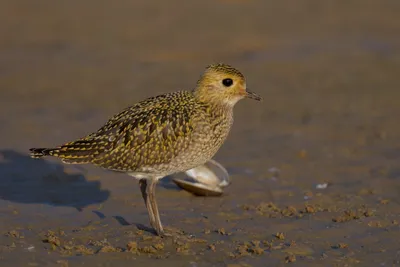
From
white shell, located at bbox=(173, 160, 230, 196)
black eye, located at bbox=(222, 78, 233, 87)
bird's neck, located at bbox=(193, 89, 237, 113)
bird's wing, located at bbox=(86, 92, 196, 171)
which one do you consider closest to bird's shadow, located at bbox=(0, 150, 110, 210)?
white shell, located at bbox=(173, 160, 230, 196)

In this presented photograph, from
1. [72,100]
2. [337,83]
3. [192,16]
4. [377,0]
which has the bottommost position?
[72,100]

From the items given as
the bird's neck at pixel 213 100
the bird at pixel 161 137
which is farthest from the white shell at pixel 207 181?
the bird's neck at pixel 213 100

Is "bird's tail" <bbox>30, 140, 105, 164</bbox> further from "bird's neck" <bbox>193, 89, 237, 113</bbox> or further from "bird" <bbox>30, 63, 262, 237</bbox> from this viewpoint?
"bird's neck" <bbox>193, 89, 237, 113</bbox>

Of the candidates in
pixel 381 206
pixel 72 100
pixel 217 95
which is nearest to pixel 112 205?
pixel 217 95

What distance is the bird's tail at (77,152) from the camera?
31.4 feet

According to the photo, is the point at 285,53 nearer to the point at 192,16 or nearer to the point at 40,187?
the point at 192,16

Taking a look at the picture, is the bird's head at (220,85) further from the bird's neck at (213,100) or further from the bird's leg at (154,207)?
the bird's leg at (154,207)

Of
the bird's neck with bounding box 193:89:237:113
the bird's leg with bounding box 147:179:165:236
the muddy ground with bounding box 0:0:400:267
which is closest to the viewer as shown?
the muddy ground with bounding box 0:0:400:267

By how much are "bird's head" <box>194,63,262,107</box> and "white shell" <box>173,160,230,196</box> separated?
5.16 ft

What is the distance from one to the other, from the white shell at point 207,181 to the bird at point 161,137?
4.20 feet

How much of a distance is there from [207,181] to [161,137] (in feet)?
6.65

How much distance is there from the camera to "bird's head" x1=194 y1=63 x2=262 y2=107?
9.86 m

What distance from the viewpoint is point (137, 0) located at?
22.3 m

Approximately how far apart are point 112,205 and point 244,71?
7.51 meters
